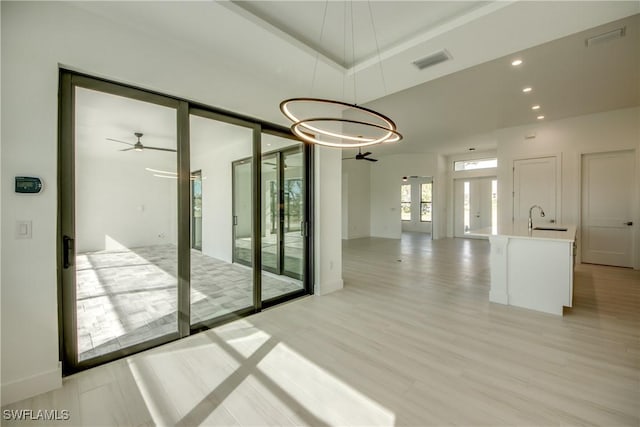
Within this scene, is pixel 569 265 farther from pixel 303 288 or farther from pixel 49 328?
pixel 49 328

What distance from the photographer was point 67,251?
2.19 m

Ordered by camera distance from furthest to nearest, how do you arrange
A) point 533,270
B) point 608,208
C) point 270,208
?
point 608,208, point 270,208, point 533,270

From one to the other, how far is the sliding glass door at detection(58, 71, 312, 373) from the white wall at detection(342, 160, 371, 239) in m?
6.53

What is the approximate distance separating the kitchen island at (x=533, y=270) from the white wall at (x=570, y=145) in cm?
372

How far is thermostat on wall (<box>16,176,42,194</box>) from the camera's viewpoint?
193 cm

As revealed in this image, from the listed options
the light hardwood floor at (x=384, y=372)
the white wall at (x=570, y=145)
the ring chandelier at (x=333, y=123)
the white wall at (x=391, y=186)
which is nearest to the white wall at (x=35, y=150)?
the light hardwood floor at (x=384, y=372)

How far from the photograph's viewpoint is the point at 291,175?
4.34m

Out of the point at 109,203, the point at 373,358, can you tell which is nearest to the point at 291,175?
the point at 109,203

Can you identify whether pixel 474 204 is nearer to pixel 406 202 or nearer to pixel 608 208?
pixel 406 202

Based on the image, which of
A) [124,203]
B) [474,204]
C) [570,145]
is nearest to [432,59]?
[124,203]

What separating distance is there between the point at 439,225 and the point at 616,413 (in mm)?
9139

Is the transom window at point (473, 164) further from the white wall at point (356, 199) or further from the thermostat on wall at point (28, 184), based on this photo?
the thermostat on wall at point (28, 184)

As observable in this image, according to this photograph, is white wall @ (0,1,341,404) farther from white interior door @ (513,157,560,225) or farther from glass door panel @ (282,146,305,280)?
white interior door @ (513,157,560,225)

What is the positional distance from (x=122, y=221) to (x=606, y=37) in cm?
688
